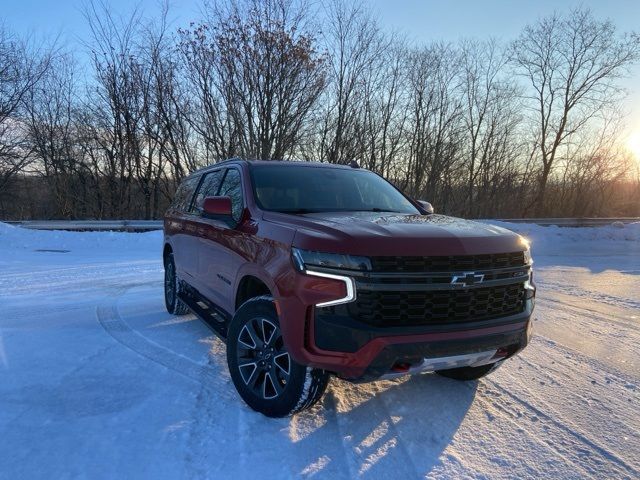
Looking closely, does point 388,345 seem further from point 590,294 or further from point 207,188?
→ point 590,294

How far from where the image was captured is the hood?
8.92ft

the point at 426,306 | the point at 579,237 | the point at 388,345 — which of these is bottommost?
the point at 579,237

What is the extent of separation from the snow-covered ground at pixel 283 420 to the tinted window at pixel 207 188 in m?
1.45

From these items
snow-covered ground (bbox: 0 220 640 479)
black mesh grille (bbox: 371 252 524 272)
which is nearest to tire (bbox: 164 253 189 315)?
snow-covered ground (bbox: 0 220 640 479)

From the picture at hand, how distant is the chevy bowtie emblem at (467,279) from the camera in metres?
2.81

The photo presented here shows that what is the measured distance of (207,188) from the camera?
5.11 m

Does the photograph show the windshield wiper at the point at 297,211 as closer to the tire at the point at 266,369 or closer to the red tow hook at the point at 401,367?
the tire at the point at 266,369

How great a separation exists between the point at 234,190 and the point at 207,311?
4.12 feet

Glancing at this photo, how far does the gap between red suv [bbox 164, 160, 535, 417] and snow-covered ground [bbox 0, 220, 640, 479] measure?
0.33 m

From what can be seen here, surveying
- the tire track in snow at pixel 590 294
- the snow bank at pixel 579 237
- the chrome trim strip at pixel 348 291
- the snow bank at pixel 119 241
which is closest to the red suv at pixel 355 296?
the chrome trim strip at pixel 348 291

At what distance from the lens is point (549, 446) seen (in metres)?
2.88

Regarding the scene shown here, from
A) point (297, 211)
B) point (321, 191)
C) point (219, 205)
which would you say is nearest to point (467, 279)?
point (297, 211)

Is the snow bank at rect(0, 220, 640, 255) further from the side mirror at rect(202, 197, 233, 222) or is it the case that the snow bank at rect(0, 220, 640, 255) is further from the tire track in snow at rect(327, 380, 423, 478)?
the tire track in snow at rect(327, 380, 423, 478)

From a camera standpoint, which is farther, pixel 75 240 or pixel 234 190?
pixel 75 240
